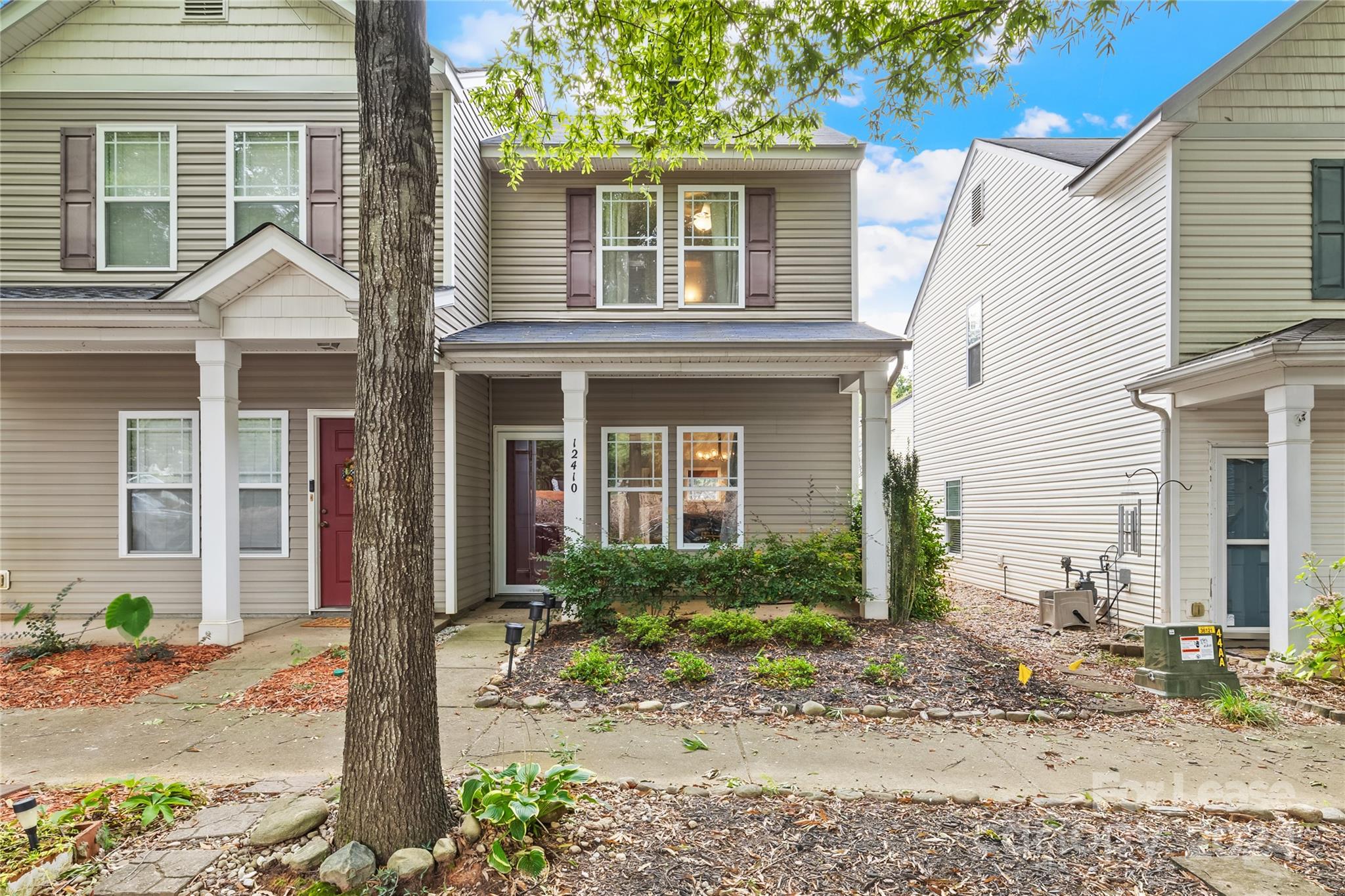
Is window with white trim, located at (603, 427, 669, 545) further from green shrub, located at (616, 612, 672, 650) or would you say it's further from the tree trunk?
the tree trunk

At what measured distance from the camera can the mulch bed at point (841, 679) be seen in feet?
17.0

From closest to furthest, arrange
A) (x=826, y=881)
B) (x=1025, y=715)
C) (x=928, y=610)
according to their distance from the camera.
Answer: (x=826, y=881) → (x=1025, y=715) → (x=928, y=610)

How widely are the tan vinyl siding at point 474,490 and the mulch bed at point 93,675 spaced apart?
98.3 inches

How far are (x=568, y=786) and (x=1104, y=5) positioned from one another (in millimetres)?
5767

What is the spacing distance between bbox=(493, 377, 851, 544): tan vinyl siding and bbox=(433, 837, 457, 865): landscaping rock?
20.7 feet

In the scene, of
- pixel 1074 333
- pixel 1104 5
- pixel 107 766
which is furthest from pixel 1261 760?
pixel 107 766

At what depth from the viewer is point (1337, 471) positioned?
730cm

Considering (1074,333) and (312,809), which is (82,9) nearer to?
(312,809)

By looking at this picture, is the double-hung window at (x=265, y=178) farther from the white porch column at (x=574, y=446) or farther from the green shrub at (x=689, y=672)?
the green shrub at (x=689, y=672)

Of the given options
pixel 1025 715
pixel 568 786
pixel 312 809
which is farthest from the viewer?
pixel 1025 715

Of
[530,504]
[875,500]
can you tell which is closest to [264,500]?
[530,504]

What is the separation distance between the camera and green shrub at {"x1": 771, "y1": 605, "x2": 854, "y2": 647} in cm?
642

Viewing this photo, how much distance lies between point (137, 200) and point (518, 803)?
8.60m

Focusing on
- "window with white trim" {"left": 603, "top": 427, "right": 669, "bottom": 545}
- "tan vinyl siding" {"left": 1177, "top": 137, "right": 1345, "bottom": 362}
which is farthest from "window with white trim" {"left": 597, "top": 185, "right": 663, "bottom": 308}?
"tan vinyl siding" {"left": 1177, "top": 137, "right": 1345, "bottom": 362}
